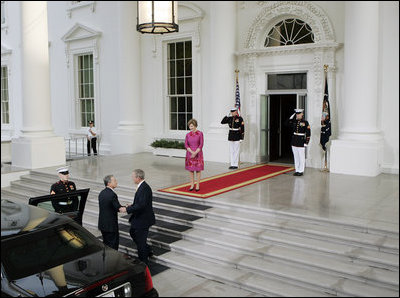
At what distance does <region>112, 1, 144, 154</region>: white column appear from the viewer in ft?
55.0

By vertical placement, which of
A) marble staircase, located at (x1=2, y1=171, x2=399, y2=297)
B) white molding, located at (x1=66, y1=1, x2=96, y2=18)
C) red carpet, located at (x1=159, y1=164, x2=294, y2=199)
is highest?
white molding, located at (x1=66, y1=1, x2=96, y2=18)

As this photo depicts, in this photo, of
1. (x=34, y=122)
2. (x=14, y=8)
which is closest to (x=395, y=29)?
(x=34, y=122)

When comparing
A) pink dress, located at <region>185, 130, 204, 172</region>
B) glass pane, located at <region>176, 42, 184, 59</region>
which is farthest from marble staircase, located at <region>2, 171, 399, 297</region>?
glass pane, located at <region>176, 42, 184, 59</region>

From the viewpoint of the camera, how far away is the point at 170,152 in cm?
1570

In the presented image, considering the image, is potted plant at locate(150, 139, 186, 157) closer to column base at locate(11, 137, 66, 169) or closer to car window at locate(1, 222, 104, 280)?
column base at locate(11, 137, 66, 169)

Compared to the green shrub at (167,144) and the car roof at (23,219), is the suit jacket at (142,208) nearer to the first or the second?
the car roof at (23,219)

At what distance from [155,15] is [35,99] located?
23.5ft

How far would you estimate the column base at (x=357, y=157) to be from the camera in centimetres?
1086

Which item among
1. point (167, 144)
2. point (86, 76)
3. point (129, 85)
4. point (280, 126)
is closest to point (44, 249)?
point (280, 126)

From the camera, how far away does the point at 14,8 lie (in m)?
22.0

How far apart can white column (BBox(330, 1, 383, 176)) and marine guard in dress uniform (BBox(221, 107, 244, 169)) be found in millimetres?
2658

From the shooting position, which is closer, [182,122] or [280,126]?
[280,126]

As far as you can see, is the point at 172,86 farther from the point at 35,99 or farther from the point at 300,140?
the point at 300,140

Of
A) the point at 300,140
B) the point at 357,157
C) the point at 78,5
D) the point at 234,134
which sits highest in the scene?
the point at 78,5
